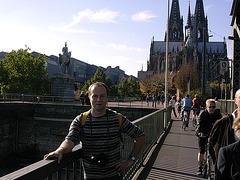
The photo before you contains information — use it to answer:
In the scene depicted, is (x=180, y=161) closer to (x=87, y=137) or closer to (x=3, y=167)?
(x=87, y=137)

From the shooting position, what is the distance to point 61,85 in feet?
98.3

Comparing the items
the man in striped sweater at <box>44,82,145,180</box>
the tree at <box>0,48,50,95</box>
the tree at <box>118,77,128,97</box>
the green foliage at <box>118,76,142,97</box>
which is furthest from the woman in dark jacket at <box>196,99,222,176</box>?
the tree at <box>118,77,128,97</box>

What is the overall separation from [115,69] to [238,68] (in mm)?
102181

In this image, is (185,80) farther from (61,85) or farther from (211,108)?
(211,108)

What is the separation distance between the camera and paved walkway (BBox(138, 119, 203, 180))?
5402mm

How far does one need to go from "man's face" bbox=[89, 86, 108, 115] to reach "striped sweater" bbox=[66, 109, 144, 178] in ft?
0.24

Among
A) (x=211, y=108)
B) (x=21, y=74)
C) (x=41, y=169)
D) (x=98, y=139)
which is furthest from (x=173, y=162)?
(x=21, y=74)

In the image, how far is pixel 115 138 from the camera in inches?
103

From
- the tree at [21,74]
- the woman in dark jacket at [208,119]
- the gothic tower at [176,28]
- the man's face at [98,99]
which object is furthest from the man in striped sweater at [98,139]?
the gothic tower at [176,28]

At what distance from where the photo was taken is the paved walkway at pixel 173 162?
5402 mm

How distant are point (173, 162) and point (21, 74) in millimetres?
38056

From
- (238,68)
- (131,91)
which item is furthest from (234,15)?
(131,91)

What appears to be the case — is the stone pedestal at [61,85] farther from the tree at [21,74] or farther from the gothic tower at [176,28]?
the gothic tower at [176,28]

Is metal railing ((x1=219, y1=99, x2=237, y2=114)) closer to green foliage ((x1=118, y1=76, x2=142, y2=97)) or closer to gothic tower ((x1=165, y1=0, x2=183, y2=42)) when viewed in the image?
green foliage ((x1=118, y1=76, x2=142, y2=97))
